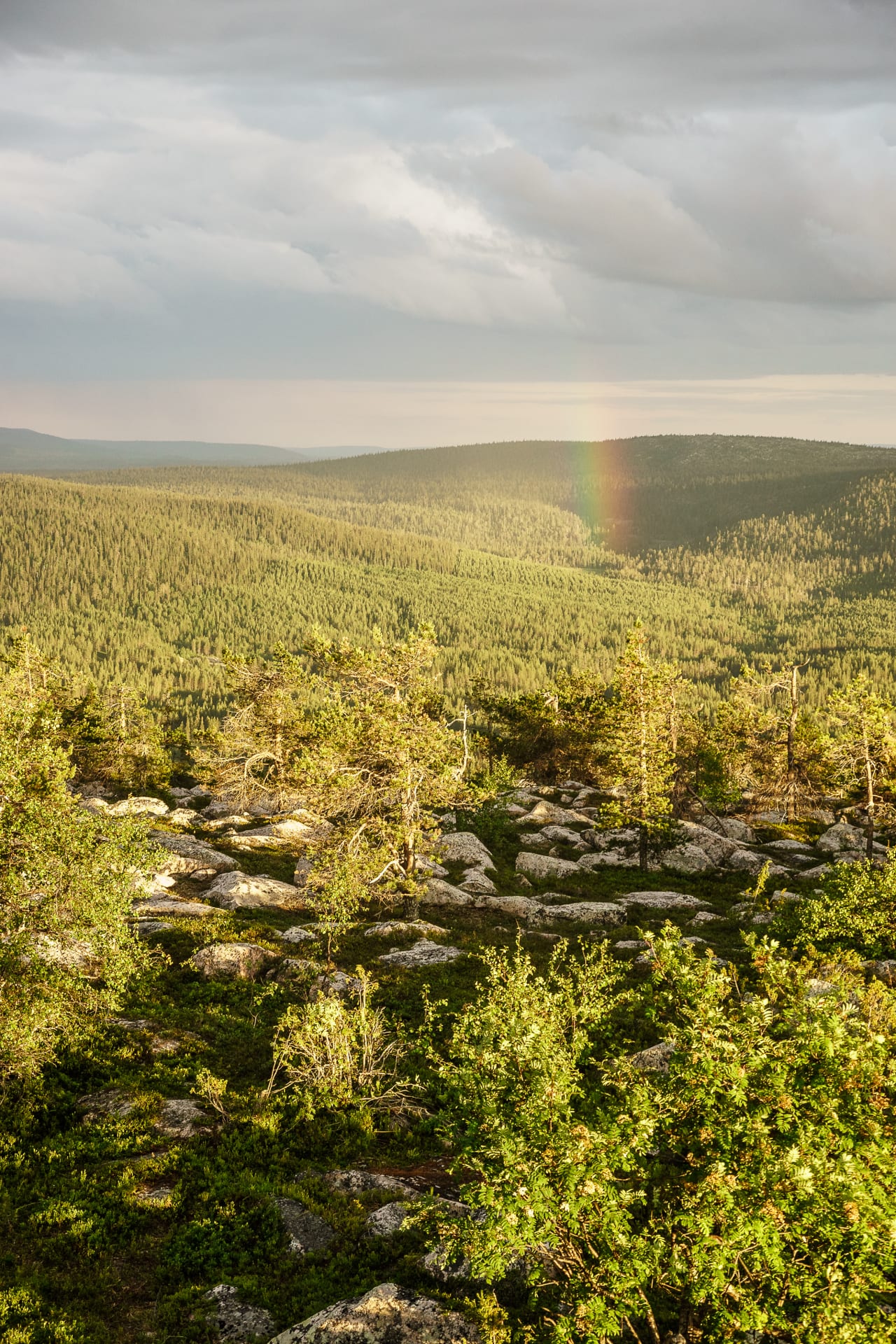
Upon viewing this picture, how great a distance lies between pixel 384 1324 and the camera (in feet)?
34.4

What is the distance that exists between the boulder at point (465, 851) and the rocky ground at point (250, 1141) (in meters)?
4.60

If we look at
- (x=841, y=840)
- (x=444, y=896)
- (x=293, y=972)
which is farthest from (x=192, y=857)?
(x=841, y=840)

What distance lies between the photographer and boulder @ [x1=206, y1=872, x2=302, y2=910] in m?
33.4

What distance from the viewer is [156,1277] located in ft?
40.6

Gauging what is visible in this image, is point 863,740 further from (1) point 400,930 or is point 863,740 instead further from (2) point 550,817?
(1) point 400,930

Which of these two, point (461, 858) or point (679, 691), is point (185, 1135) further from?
point (679, 691)

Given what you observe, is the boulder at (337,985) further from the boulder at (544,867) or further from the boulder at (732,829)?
the boulder at (732,829)

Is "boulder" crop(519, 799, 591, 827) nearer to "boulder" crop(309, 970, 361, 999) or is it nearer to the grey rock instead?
"boulder" crop(309, 970, 361, 999)

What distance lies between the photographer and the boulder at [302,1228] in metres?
13.1

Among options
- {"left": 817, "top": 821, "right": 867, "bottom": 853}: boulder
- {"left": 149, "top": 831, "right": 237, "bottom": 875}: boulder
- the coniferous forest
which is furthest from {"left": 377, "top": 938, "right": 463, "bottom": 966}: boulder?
{"left": 817, "top": 821, "right": 867, "bottom": 853}: boulder

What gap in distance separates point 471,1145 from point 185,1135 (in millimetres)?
10206

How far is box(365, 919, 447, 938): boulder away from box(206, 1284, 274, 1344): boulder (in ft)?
60.1

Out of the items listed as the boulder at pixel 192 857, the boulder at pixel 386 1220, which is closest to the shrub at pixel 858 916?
the boulder at pixel 386 1220

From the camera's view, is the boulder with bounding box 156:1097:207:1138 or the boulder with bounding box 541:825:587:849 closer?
the boulder with bounding box 156:1097:207:1138
